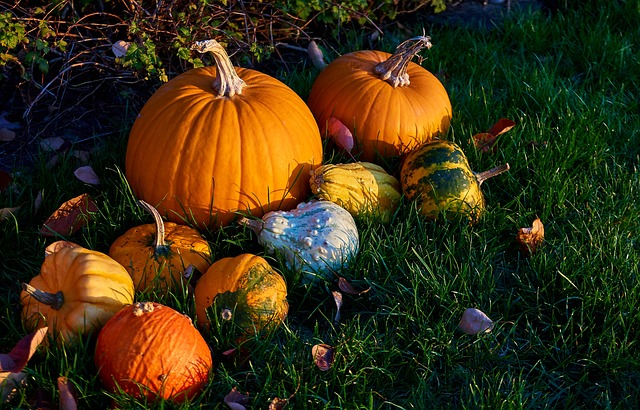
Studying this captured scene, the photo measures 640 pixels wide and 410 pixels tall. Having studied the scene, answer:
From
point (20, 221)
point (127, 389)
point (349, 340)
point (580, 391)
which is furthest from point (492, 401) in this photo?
point (20, 221)

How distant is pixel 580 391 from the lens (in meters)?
2.69

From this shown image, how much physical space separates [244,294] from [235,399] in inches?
15.8

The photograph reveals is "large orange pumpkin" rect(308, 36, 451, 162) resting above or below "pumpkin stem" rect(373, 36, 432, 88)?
below

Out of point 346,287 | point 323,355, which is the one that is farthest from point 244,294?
point 346,287

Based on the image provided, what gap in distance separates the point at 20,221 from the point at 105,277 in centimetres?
97

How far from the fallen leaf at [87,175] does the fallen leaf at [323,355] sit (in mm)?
1516

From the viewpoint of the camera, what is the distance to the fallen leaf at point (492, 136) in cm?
385

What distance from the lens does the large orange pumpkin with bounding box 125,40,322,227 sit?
318 centimetres

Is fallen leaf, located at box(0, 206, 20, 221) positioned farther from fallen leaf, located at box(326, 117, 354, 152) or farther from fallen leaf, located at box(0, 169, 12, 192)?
fallen leaf, located at box(326, 117, 354, 152)

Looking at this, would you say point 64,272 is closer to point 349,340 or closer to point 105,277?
point 105,277

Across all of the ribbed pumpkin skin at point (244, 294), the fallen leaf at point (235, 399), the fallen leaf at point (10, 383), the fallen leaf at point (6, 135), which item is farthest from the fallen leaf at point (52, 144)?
the fallen leaf at point (235, 399)

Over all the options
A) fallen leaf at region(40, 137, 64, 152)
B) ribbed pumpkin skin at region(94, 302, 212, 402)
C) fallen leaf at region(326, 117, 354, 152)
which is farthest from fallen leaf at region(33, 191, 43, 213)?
fallen leaf at region(326, 117, 354, 152)

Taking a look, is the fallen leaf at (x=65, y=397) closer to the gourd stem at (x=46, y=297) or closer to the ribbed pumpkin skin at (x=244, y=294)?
the gourd stem at (x=46, y=297)

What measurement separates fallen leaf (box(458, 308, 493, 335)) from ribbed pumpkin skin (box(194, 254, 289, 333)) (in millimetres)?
714
